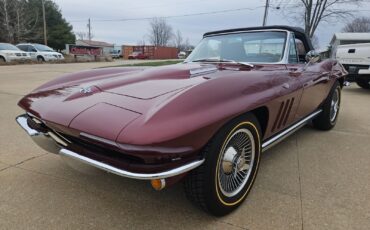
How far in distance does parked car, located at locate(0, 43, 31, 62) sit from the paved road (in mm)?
16872

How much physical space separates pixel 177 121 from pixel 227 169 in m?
0.67

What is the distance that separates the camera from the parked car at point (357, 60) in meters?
8.63

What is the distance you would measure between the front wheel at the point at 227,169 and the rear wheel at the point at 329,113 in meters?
2.30

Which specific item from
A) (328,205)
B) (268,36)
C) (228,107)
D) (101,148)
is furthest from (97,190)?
(268,36)

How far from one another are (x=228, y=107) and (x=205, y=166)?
41cm

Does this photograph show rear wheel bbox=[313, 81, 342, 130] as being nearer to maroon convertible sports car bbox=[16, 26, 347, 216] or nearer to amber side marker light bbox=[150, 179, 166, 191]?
maroon convertible sports car bbox=[16, 26, 347, 216]

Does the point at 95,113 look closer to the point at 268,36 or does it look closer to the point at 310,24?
the point at 268,36

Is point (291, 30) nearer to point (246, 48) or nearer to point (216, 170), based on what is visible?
point (246, 48)

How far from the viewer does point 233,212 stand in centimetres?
237

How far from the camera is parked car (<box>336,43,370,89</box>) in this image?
8.63 m

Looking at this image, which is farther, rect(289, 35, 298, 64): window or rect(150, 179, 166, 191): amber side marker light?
rect(289, 35, 298, 64): window

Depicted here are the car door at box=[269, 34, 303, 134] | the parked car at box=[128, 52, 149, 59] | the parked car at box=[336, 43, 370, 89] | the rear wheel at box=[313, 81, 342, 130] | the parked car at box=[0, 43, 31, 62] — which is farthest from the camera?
the parked car at box=[128, 52, 149, 59]

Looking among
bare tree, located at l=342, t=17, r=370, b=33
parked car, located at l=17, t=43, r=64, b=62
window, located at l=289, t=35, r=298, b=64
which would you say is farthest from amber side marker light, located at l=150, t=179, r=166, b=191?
bare tree, located at l=342, t=17, r=370, b=33

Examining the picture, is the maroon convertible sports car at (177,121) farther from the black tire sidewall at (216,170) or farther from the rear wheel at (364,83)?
the rear wheel at (364,83)
